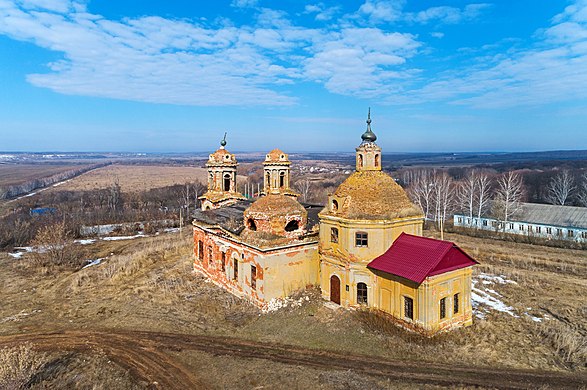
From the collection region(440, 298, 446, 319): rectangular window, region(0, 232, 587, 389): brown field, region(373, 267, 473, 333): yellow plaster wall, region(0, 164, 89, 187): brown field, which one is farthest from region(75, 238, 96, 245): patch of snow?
region(0, 164, 89, 187): brown field

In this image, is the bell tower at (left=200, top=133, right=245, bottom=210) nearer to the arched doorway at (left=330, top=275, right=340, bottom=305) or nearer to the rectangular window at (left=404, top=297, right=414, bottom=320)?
the arched doorway at (left=330, top=275, right=340, bottom=305)

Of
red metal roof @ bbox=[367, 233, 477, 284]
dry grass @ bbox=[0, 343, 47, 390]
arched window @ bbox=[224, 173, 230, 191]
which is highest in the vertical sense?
arched window @ bbox=[224, 173, 230, 191]

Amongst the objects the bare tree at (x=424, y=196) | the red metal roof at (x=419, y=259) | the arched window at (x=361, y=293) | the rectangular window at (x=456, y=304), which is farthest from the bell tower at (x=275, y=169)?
the bare tree at (x=424, y=196)

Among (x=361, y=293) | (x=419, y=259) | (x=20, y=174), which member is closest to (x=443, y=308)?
(x=419, y=259)

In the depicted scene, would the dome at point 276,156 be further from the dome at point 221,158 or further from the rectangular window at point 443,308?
the rectangular window at point 443,308

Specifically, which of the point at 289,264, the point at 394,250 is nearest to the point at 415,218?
the point at 394,250

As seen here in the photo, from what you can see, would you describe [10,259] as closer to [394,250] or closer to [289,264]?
[289,264]
